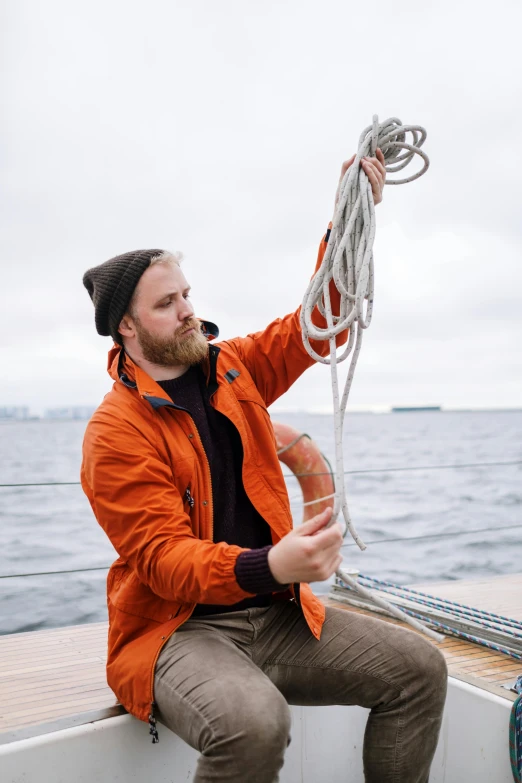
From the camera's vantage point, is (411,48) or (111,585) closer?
→ (111,585)

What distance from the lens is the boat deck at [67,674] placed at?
1.92 m

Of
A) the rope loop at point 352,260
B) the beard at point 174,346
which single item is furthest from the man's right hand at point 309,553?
the beard at point 174,346

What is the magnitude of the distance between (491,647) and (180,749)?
1148mm

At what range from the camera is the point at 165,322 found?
76.9 inches

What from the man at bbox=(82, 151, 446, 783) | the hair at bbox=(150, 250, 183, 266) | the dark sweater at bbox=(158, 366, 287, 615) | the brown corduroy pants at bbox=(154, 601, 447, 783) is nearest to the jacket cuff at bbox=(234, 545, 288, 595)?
the man at bbox=(82, 151, 446, 783)

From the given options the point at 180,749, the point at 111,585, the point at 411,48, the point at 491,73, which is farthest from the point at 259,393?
the point at 491,73

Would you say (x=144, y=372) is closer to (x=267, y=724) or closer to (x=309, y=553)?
(x=309, y=553)

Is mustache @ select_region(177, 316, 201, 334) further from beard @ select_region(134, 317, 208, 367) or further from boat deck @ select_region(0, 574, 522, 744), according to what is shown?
boat deck @ select_region(0, 574, 522, 744)

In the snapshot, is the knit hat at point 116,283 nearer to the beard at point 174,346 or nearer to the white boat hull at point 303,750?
the beard at point 174,346

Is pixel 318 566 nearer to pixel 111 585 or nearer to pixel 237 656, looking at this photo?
pixel 237 656

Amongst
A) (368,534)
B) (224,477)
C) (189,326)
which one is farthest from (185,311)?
(368,534)

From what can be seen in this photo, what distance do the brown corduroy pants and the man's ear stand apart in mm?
797

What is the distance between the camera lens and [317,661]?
5.92 ft

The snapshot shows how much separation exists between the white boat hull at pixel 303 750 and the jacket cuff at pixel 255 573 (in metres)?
0.66
